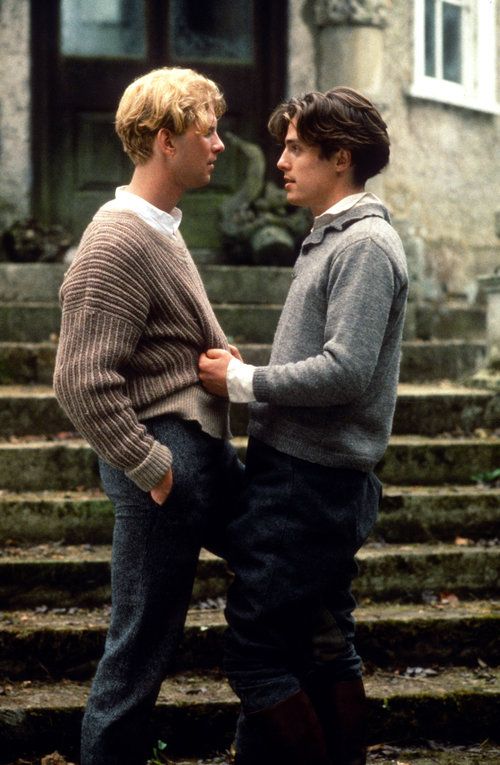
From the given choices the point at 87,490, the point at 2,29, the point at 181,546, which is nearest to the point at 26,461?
the point at 87,490

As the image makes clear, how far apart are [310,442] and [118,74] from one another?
5605mm

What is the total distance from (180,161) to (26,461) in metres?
2.25

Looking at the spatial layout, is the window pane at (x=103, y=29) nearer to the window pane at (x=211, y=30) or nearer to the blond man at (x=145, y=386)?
the window pane at (x=211, y=30)

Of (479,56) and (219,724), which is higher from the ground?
(479,56)

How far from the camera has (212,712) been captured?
347 centimetres

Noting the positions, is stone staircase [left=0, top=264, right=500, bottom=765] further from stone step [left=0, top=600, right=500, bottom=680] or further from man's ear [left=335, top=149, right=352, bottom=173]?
man's ear [left=335, top=149, right=352, bottom=173]

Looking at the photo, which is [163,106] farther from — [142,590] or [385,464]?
[385,464]

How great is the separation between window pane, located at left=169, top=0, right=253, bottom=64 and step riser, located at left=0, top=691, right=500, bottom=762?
17.5 ft

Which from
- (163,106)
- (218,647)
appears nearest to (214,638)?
(218,647)

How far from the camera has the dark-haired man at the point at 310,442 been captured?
8.46ft

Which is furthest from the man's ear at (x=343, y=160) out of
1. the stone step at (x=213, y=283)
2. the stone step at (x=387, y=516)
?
the stone step at (x=213, y=283)

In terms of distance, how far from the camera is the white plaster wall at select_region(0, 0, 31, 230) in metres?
7.33

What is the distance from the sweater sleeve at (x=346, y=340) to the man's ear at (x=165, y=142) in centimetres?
43

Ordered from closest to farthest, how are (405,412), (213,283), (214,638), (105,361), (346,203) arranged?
(105,361)
(346,203)
(214,638)
(405,412)
(213,283)
